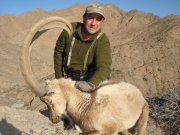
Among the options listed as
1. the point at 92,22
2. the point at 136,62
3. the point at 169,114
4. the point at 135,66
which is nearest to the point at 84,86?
the point at 92,22

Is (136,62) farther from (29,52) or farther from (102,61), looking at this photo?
(29,52)

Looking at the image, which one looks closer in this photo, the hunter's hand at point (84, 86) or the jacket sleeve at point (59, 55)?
the hunter's hand at point (84, 86)

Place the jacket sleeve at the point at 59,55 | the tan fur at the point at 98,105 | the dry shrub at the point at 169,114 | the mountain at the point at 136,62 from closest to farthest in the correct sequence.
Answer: the tan fur at the point at 98,105
the jacket sleeve at the point at 59,55
the dry shrub at the point at 169,114
the mountain at the point at 136,62

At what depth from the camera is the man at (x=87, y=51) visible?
459cm

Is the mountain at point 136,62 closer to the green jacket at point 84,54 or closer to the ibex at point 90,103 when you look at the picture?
the ibex at point 90,103

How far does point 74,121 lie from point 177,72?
13.0m

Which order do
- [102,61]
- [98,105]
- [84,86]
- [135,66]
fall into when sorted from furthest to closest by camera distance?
[135,66] → [102,61] → [84,86] → [98,105]

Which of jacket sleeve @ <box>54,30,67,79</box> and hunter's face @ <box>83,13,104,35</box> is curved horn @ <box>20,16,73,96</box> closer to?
hunter's face @ <box>83,13,104,35</box>

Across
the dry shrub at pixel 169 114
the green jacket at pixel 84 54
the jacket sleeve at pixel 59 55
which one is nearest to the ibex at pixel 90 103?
the green jacket at pixel 84 54

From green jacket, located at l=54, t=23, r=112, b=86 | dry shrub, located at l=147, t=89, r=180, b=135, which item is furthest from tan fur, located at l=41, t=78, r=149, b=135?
dry shrub, located at l=147, t=89, r=180, b=135

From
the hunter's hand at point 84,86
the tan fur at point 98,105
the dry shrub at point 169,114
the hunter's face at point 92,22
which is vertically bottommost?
the dry shrub at point 169,114

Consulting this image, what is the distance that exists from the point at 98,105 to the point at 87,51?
151 cm

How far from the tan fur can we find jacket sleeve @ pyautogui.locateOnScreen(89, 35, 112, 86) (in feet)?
1.22

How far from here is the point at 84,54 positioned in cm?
512
